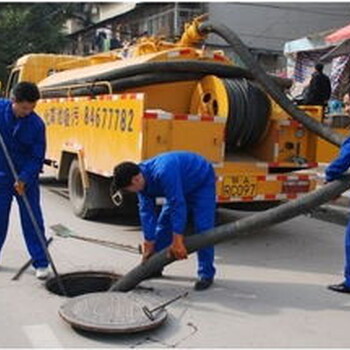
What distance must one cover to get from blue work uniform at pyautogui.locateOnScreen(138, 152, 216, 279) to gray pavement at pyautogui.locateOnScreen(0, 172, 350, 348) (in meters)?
0.32

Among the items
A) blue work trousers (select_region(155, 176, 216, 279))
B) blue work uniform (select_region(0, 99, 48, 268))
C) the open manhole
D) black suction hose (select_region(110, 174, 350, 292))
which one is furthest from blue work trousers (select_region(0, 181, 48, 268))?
black suction hose (select_region(110, 174, 350, 292))

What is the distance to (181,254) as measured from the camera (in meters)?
5.31

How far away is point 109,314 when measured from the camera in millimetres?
4941

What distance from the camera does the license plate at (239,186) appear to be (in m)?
7.32

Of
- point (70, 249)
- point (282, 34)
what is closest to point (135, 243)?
point (70, 249)

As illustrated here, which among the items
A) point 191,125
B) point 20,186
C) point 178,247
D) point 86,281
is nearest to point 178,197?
point 178,247

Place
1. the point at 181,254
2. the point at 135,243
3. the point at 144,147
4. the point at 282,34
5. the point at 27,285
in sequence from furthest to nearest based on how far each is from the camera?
1. the point at 282,34
2. the point at 135,243
3. the point at 144,147
4. the point at 27,285
5. the point at 181,254

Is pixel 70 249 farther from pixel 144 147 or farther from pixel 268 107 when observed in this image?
pixel 268 107

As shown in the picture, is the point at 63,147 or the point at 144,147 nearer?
the point at 144,147

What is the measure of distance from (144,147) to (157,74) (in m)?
1.26

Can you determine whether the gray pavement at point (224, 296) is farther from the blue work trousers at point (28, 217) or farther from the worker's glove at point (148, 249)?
the worker's glove at point (148, 249)

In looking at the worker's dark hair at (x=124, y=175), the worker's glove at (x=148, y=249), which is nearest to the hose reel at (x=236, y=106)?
the worker's glove at (x=148, y=249)

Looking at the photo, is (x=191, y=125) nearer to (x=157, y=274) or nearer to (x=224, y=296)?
(x=157, y=274)

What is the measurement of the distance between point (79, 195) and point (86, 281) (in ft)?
10.6
